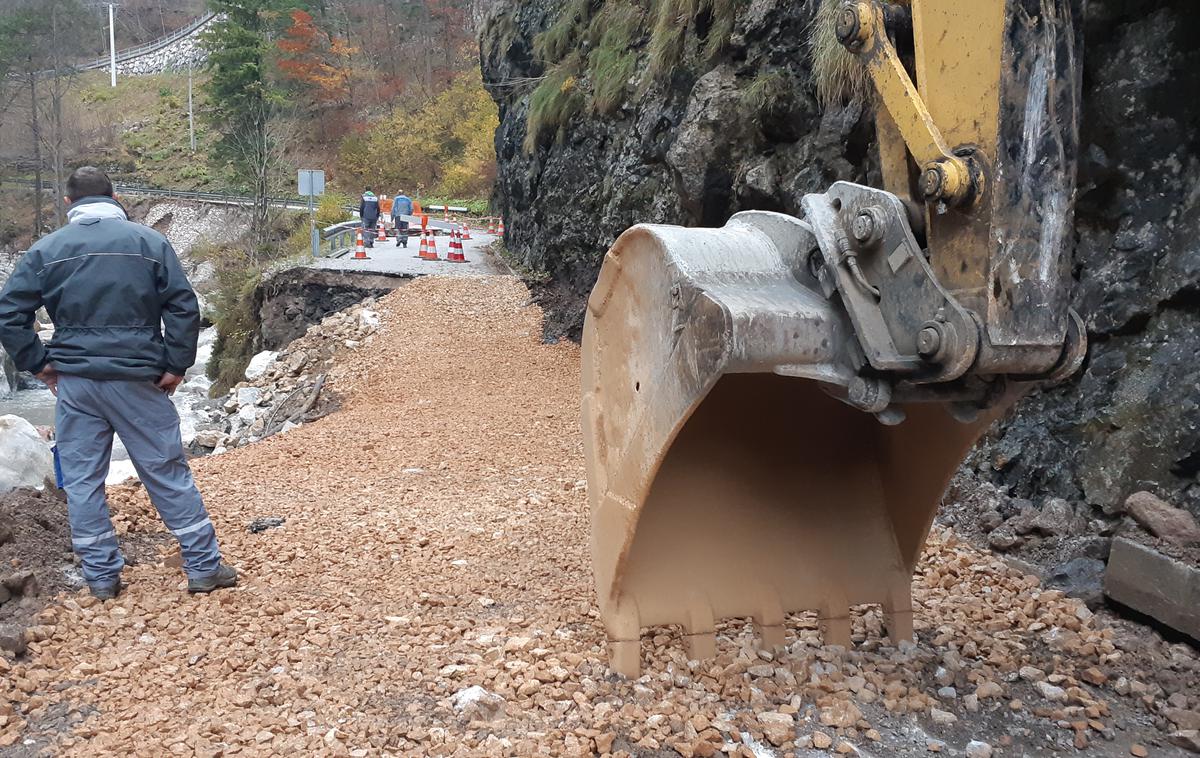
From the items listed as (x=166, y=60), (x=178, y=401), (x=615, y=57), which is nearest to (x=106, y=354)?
(x=615, y=57)

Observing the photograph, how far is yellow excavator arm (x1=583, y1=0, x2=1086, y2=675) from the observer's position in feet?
7.41

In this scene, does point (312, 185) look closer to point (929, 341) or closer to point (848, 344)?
point (848, 344)

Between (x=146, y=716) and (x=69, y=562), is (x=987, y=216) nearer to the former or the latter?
(x=146, y=716)

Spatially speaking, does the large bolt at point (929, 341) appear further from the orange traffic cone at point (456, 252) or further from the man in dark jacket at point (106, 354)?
the orange traffic cone at point (456, 252)

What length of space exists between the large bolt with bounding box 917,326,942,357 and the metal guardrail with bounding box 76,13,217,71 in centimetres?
7507

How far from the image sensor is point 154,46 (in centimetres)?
7019

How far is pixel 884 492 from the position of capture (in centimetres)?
339

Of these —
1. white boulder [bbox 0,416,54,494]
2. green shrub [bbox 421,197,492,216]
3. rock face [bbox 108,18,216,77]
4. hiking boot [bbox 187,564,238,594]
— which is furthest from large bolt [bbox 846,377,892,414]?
rock face [bbox 108,18,216,77]

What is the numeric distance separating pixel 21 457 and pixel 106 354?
7.59ft

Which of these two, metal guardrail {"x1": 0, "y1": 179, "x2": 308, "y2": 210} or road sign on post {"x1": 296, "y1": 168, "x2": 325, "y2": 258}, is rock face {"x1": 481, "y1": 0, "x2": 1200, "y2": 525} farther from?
metal guardrail {"x1": 0, "y1": 179, "x2": 308, "y2": 210}

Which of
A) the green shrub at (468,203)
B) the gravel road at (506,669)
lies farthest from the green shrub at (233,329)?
the gravel road at (506,669)

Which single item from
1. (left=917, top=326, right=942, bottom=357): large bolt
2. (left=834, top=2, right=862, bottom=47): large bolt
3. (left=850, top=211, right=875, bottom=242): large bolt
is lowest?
(left=917, top=326, right=942, bottom=357): large bolt

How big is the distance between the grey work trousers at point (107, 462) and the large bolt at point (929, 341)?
320cm

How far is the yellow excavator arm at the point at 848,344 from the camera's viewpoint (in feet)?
7.41
